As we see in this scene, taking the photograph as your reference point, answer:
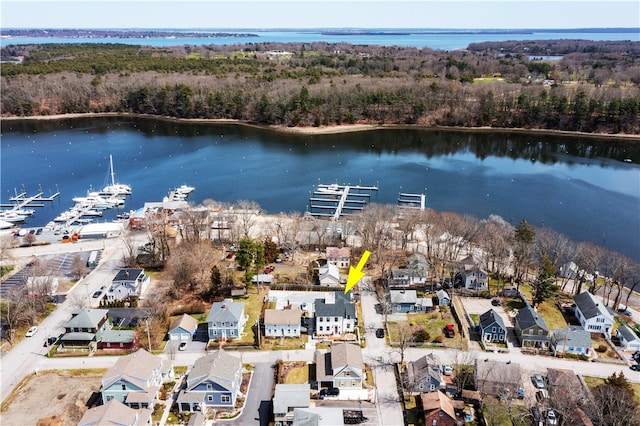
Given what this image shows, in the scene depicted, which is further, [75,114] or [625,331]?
[75,114]

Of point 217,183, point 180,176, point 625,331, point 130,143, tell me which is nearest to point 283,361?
point 625,331

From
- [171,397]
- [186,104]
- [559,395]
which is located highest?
[186,104]

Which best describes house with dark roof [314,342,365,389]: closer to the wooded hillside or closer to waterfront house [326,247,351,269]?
waterfront house [326,247,351,269]

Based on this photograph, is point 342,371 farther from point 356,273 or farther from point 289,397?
point 356,273

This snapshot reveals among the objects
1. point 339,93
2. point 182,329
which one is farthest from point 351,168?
point 182,329

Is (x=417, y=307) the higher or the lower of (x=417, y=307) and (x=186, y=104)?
the lower

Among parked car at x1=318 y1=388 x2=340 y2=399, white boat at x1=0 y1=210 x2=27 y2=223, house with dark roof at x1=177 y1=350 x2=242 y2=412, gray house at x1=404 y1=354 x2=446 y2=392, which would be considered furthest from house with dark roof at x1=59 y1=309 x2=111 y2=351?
white boat at x1=0 y1=210 x2=27 y2=223

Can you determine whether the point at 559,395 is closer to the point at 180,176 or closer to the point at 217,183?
the point at 217,183
